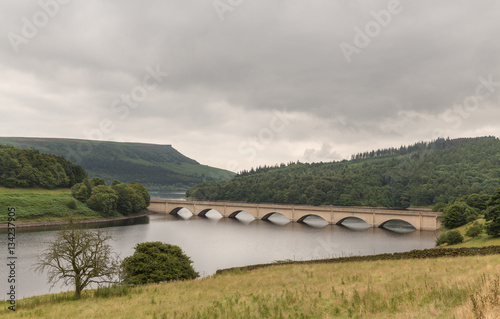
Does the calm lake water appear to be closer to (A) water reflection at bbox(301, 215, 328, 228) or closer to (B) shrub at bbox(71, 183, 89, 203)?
(A) water reflection at bbox(301, 215, 328, 228)

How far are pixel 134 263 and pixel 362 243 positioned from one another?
193 feet

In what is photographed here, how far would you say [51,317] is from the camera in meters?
22.3

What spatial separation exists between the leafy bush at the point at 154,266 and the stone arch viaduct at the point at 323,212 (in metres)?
80.8

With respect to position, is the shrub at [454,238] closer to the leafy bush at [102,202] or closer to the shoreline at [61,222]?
the shoreline at [61,222]

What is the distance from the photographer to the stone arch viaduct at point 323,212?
328 ft

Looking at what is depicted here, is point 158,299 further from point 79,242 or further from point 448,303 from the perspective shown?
point 448,303

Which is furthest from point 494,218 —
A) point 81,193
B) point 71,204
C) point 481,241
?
point 81,193

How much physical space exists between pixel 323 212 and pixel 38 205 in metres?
88.4

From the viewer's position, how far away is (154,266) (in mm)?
38094

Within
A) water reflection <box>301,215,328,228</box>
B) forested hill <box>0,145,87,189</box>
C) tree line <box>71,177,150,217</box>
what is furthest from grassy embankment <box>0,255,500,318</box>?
forested hill <box>0,145,87,189</box>

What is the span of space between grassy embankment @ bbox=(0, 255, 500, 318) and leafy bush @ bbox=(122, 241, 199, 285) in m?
5.78

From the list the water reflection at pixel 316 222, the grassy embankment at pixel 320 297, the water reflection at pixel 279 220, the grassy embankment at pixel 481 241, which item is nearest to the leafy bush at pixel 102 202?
the water reflection at pixel 279 220

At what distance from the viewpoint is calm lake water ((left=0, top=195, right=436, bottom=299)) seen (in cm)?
5569

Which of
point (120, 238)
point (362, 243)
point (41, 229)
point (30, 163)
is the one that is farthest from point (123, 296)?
point (30, 163)
